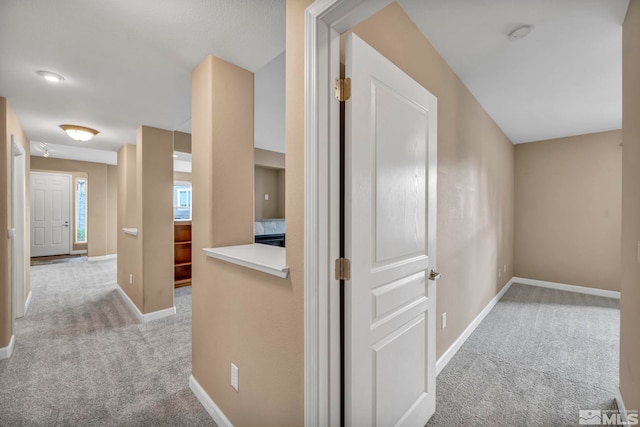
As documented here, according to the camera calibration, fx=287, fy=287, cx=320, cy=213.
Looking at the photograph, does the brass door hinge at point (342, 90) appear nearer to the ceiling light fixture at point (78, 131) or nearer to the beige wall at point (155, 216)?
the beige wall at point (155, 216)

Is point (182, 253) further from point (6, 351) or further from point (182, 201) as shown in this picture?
point (182, 201)

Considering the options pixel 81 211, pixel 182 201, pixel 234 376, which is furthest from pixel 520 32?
pixel 81 211

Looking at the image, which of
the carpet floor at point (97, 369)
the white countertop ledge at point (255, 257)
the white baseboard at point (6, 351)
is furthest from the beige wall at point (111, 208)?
the white countertop ledge at point (255, 257)

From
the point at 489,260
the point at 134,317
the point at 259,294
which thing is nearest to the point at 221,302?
the point at 259,294

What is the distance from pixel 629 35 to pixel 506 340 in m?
2.52

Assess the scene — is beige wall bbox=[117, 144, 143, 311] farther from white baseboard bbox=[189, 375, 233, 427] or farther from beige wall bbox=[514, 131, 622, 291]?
beige wall bbox=[514, 131, 622, 291]

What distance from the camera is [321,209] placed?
1.14 metres

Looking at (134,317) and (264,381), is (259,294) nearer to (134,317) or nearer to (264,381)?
(264,381)

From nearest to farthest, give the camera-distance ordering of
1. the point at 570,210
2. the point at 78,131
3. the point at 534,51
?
the point at 534,51 < the point at 78,131 < the point at 570,210

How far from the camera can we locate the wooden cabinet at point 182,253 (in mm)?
4629

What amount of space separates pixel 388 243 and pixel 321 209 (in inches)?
16.1

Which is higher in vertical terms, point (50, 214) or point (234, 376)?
point (50, 214)

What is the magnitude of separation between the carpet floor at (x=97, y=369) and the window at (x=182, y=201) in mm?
4428

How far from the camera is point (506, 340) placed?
2777mm
